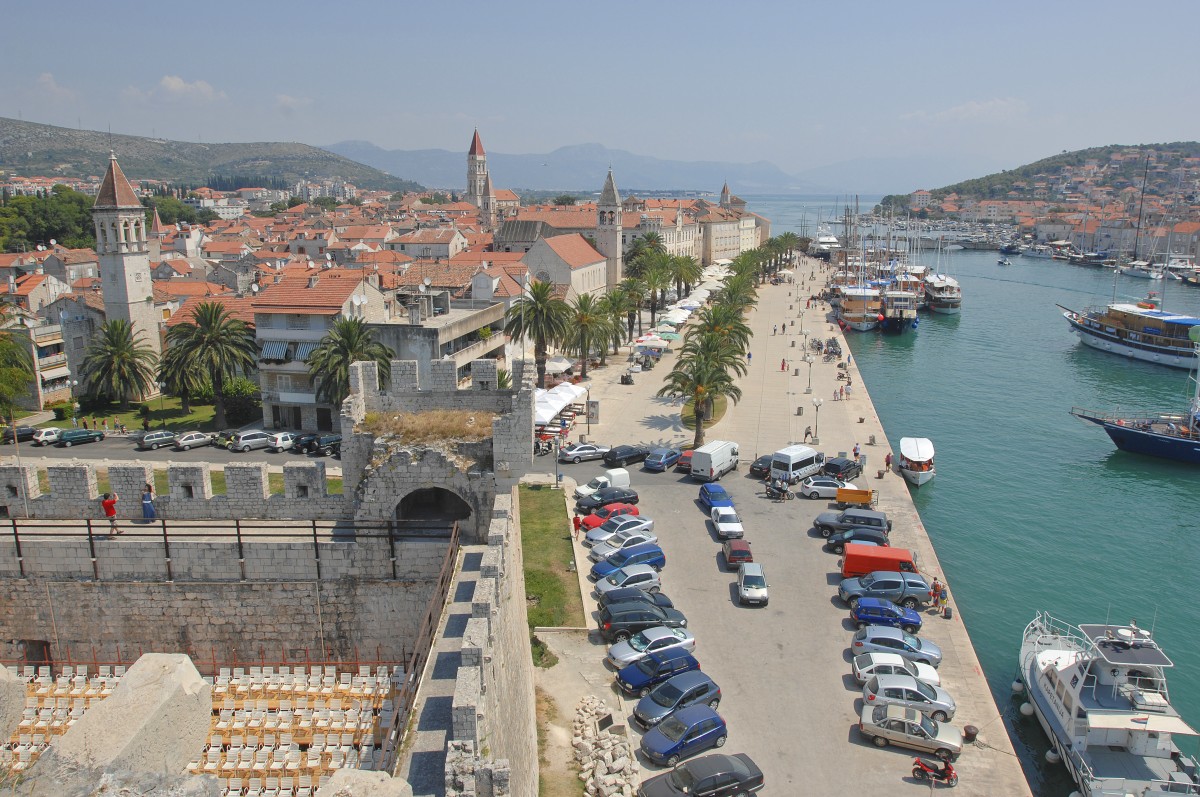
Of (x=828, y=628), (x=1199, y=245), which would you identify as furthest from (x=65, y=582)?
(x=1199, y=245)

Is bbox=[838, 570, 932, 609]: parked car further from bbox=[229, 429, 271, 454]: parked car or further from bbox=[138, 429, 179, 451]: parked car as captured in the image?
bbox=[138, 429, 179, 451]: parked car

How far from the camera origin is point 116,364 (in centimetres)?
4291

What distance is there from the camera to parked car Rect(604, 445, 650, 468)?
36344 millimetres

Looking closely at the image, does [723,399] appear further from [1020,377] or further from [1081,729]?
[1081,729]

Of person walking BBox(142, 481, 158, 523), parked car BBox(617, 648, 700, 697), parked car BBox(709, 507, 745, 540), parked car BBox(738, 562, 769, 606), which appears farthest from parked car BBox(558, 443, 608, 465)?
person walking BBox(142, 481, 158, 523)

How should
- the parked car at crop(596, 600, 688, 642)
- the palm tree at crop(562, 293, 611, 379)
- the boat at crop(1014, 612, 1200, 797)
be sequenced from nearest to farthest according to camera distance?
the boat at crop(1014, 612, 1200, 797) → the parked car at crop(596, 600, 688, 642) → the palm tree at crop(562, 293, 611, 379)

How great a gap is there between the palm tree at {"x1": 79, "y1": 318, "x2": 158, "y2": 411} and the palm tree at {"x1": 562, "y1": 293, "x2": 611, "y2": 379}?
23.0 meters

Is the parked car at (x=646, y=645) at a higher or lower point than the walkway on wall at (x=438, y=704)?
lower

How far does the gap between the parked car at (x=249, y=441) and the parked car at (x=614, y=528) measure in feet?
59.0

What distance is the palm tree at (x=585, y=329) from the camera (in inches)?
2004

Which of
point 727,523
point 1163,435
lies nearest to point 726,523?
Answer: point 727,523

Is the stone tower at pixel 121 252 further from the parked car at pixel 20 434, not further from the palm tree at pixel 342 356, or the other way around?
the palm tree at pixel 342 356

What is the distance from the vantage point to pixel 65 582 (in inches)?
624

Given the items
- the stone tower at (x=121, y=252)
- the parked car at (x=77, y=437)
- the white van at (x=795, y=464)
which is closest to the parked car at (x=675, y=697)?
the white van at (x=795, y=464)
